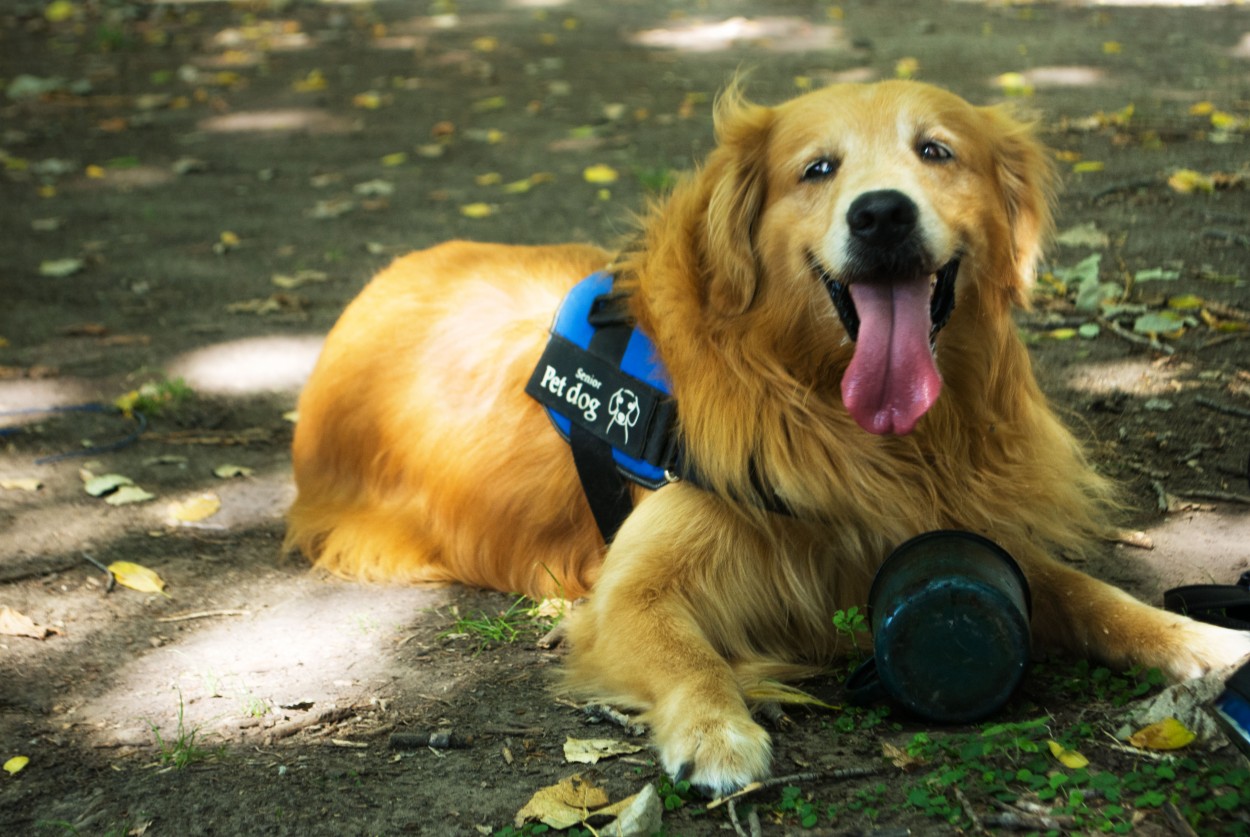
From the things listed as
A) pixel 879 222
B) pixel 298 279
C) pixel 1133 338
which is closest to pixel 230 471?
pixel 298 279

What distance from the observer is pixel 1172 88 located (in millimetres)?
8555

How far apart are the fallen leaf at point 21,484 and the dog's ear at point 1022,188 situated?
3.55m

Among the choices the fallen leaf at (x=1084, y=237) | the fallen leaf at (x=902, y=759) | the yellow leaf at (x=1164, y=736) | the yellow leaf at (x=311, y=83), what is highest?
the yellow leaf at (x=311, y=83)

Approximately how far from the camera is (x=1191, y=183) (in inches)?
252

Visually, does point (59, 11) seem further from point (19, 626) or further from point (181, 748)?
point (181, 748)

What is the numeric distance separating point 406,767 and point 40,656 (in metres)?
1.30

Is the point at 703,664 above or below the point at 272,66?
below

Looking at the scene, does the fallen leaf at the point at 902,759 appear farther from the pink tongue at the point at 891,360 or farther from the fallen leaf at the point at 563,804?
the pink tongue at the point at 891,360

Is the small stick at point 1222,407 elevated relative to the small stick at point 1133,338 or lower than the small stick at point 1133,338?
lower

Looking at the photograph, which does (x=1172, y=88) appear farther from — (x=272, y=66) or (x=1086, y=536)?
(x=272, y=66)

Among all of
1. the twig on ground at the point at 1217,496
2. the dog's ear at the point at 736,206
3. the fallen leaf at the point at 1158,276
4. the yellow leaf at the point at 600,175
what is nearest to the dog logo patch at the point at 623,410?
the dog's ear at the point at 736,206

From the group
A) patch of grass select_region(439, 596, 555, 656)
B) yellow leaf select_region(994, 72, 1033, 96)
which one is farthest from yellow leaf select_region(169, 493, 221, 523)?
yellow leaf select_region(994, 72, 1033, 96)

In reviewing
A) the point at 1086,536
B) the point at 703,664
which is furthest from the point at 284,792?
the point at 1086,536

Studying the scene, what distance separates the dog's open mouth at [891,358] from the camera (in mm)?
3111
